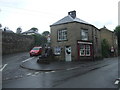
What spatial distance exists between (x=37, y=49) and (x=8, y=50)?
24.2ft

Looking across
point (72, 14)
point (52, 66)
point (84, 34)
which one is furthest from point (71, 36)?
point (52, 66)

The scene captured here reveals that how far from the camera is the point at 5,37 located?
32.3 m

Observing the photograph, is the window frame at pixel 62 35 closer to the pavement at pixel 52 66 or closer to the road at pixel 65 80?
the pavement at pixel 52 66

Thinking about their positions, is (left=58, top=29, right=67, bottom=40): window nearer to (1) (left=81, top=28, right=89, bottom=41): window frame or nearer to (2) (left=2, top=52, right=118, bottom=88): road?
(1) (left=81, top=28, right=89, bottom=41): window frame

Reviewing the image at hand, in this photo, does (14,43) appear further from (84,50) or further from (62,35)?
(84,50)

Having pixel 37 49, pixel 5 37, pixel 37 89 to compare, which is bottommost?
pixel 37 89

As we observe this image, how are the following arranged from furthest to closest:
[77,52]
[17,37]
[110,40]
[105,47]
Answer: [110,40] < [105,47] < [17,37] < [77,52]

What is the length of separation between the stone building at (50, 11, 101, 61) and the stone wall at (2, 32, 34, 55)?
11877 mm

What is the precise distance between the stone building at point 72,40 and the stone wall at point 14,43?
11.9 metres

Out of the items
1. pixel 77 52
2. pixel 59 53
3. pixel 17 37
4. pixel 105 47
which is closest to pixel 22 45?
pixel 17 37

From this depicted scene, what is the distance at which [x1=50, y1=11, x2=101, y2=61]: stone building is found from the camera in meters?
24.0

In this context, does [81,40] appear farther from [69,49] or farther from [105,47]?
[105,47]

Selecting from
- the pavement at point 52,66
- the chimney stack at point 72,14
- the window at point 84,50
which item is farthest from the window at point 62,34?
the pavement at point 52,66

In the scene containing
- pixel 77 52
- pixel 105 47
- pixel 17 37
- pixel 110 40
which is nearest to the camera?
pixel 77 52
